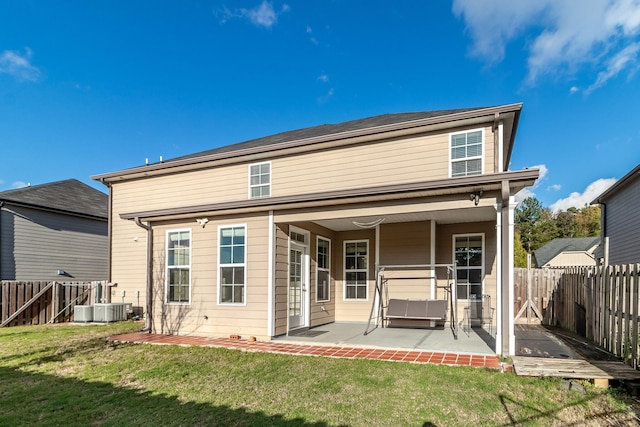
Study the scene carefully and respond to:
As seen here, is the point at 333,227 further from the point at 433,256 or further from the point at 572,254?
the point at 572,254

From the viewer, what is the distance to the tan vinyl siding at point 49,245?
40.1 ft

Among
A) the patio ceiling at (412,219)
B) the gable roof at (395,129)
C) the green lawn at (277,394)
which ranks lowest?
the green lawn at (277,394)

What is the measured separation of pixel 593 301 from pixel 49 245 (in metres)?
16.0

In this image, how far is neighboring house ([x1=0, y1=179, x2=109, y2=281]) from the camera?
12.3m

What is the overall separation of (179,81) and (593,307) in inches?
626

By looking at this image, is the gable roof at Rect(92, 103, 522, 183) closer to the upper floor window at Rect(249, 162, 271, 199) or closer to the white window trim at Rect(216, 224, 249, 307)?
the upper floor window at Rect(249, 162, 271, 199)

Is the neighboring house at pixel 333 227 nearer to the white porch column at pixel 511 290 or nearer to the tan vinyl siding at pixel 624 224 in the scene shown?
the white porch column at pixel 511 290

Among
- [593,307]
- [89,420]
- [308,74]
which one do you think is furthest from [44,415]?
[308,74]

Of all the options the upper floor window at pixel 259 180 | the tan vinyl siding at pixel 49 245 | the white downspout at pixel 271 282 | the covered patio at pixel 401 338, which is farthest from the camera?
the tan vinyl siding at pixel 49 245

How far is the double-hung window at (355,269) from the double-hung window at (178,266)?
3986 millimetres

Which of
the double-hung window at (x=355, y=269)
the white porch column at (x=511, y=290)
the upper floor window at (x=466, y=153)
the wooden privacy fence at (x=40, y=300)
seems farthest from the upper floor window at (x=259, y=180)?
the white porch column at (x=511, y=290)

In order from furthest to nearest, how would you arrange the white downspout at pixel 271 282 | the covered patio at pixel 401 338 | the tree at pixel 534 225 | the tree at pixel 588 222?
the tree at pixel 534 225 → the tree at pixel 588 222 → the white downspout at pixel 271 282 → the covered patio at pixel 401 338

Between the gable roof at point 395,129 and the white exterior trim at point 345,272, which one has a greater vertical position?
the gable roof at point 395,129

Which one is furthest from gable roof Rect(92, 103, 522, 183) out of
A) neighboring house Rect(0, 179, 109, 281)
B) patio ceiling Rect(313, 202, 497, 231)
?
neighboring house Rect(0, 179, 109, 281)
